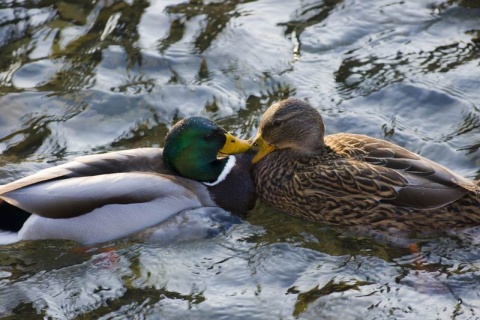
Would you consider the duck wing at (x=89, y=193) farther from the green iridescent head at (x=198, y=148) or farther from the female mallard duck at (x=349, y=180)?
the female mallard duck at (x=349, y=180)

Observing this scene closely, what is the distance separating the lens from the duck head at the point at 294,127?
301 inches

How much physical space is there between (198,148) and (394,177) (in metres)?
1.67

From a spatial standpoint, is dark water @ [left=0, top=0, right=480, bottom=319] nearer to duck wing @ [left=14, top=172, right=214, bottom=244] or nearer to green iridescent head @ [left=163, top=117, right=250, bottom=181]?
duck wing @ [left=14, top=172, right=214, bottom=244]

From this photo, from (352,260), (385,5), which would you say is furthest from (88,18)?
(352,260)

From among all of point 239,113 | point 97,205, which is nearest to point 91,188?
point 97,205

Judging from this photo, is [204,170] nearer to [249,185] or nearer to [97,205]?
[249,185]

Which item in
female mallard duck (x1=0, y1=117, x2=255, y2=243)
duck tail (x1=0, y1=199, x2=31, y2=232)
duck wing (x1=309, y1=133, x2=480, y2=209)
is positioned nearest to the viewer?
duck wing (x1=309, y1=133, x2=480, y2=209)

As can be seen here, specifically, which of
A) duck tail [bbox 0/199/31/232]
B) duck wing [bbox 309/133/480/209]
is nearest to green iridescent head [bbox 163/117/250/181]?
duck wing [bbox 309/133/480/209]

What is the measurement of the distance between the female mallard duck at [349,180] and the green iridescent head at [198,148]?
0.30 metres

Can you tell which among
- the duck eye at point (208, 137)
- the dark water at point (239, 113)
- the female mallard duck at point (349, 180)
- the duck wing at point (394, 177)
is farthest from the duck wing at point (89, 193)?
the duck wing at point (394, 177)

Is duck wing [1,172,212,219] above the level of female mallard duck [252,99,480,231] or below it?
above

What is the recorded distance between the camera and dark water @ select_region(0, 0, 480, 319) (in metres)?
6.50

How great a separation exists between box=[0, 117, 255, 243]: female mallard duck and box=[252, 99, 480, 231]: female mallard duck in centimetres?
39

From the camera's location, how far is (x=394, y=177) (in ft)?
23.3
